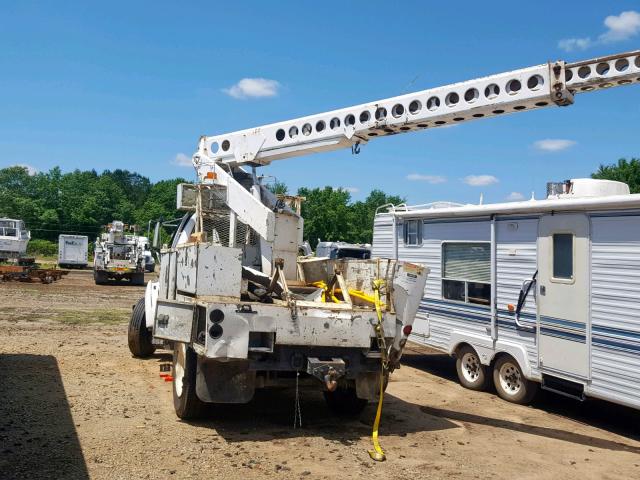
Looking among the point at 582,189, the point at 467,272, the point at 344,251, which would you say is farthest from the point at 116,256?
the point at 582,189

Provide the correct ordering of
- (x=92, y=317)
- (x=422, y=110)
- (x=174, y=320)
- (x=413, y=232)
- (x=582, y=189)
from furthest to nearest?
(x=92, y=317) → (x=413, y=232) → (x=582, y=189) → (x=422, y=110) → (x=174, y=320)

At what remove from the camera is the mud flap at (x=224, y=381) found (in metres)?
6.23

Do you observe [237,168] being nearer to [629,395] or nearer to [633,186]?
[629,395]

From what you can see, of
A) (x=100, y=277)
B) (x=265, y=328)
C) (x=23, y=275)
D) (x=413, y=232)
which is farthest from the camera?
(x=100, y=277)

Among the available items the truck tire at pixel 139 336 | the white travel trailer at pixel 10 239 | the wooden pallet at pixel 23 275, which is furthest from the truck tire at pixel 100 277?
the truck tire at pixel 139 336

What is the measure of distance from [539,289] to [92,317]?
39.4 ft

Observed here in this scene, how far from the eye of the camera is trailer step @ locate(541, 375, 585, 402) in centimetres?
789

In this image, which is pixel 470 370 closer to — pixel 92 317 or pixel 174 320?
pixel 174 320

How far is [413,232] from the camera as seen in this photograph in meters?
11.3

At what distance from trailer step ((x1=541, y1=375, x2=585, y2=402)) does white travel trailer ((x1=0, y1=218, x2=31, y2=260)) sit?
3218 centimetres

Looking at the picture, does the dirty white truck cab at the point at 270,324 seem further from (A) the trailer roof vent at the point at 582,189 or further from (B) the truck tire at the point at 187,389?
(A) the trailer roof vent at the point at 582,189

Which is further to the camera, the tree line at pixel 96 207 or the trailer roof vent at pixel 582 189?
the tree line at pixel 96 207

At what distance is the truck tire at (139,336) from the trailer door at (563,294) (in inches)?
257

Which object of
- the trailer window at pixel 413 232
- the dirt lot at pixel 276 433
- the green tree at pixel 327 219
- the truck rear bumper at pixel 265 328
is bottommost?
the dirt lot at pixel 276 433
